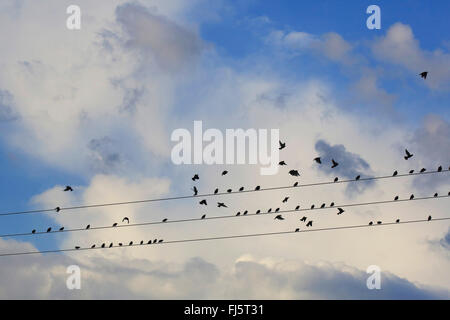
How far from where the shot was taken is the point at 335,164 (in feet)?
307
